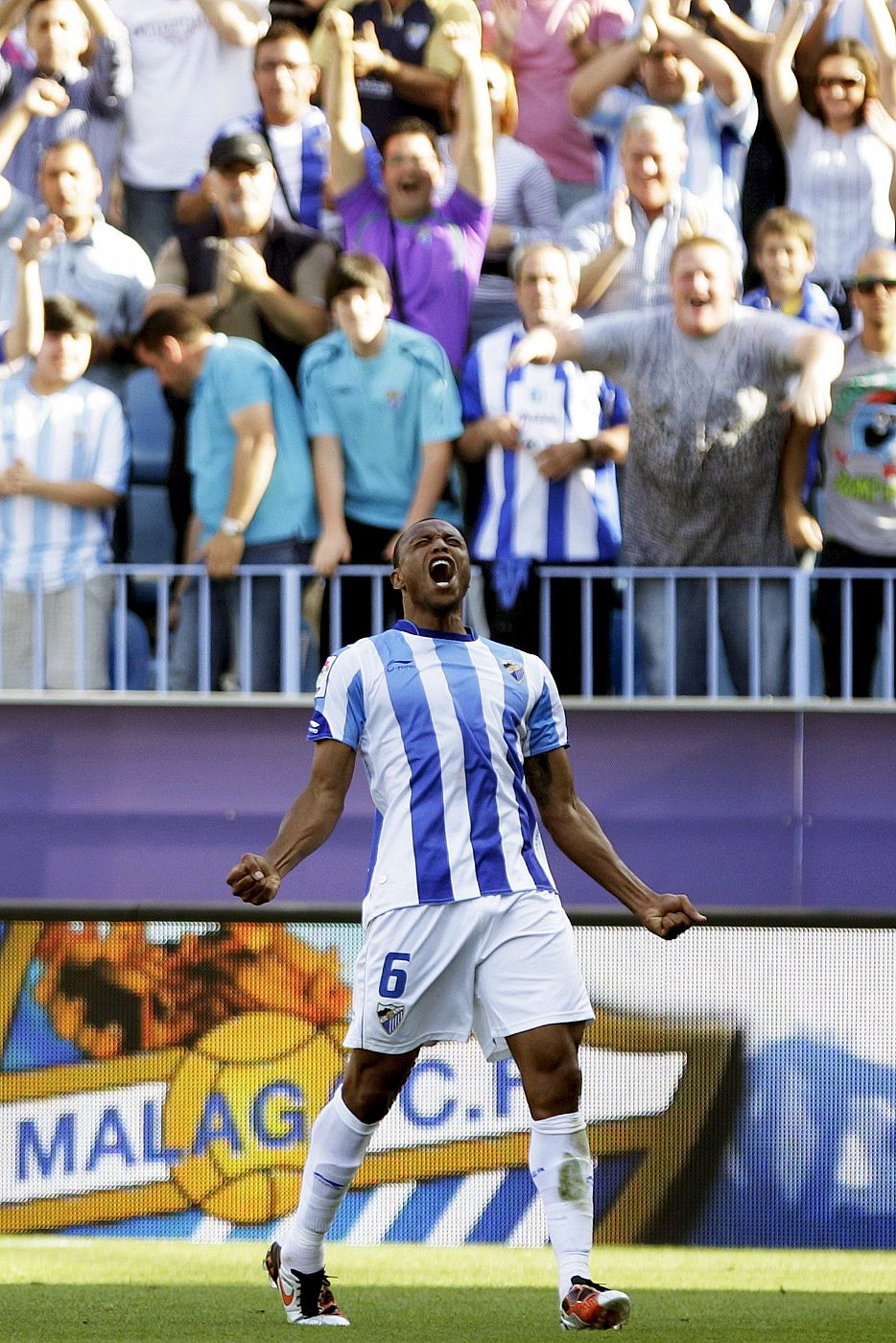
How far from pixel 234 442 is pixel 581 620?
1670 millimetres

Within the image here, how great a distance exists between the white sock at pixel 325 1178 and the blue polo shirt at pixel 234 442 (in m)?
4.43

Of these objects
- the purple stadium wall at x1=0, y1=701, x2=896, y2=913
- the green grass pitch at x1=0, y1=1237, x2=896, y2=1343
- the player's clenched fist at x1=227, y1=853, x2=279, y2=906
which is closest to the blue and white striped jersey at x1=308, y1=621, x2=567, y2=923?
the player's clenched fist at x1=227, y1=853, x2=279, y2=906

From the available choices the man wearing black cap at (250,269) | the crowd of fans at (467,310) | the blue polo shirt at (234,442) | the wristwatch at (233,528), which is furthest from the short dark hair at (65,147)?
the wristwatch at (233,528)

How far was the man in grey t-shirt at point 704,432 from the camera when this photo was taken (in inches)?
306

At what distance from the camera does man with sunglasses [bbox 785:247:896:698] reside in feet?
26.0

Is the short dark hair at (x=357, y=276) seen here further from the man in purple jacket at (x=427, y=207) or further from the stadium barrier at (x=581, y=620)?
the stadium barrier at (x=581, y=620)

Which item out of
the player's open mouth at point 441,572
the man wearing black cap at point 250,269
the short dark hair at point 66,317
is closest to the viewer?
the player's open mouth at point 441,572

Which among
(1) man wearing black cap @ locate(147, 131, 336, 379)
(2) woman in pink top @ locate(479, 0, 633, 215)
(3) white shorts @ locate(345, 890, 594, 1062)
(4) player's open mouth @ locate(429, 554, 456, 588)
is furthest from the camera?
(2) woman in pink top @ locate(479, 0, 633, 215)

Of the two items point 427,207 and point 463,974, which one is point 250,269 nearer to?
point 427,207

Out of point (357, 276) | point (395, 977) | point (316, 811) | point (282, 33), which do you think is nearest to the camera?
point (395, 977)

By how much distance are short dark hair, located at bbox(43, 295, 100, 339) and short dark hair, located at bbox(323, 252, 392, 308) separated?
42.0 inches

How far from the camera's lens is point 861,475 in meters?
7.97

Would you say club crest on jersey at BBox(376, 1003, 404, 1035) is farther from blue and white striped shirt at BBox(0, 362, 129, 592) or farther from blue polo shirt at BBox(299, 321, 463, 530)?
blue and white striped shirt at BBox(0, 362, 129, 592)

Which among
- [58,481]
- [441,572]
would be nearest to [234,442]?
[58,481]
